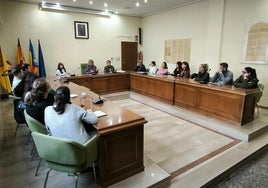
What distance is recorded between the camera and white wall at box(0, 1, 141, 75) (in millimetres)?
5941

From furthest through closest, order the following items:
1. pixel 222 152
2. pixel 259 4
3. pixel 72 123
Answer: pixel 259 4
pixel 222 152
pixel 72 123

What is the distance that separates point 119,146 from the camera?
1889 mm

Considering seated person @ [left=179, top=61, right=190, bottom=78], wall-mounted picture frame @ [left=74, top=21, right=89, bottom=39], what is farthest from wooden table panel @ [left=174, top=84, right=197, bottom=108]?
wall-mounted picture frame @ [left=74, top=21, right=89, bottom=39]

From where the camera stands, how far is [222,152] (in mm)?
2676

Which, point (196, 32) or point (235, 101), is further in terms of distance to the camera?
point (196, 32)

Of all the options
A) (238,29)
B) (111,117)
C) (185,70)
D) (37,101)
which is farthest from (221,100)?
(37,101)

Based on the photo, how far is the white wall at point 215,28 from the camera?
4.73 meters

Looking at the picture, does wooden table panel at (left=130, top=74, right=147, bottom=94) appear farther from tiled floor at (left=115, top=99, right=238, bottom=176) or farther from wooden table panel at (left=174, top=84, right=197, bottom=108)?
tiled floor at (left=115, top=99, right=238, bottom=176)

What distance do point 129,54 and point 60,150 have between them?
7.34m

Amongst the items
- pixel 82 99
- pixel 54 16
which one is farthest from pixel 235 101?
pixel 54 16

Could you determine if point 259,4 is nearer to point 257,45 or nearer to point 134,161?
point 257,45

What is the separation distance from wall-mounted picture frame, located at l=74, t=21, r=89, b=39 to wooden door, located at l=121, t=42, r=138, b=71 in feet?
5.69

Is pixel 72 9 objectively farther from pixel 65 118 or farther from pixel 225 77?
pixel 65 118

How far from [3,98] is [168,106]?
17.7 feet
